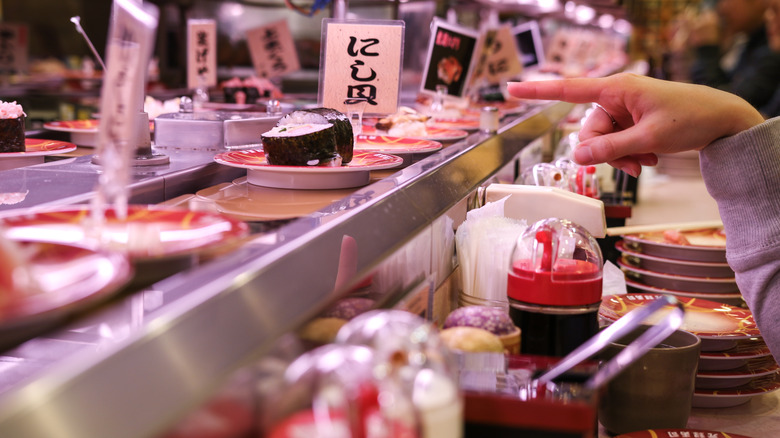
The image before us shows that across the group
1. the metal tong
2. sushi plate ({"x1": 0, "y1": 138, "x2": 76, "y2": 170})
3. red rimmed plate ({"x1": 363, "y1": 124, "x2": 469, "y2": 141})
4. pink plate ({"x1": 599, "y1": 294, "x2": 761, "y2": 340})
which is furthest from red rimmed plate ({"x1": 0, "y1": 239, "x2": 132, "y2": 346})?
red rimmed plate ({"x1": 363, "y1": 124, "x2": 469, "y2": 141})

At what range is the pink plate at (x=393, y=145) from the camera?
6.40 feet

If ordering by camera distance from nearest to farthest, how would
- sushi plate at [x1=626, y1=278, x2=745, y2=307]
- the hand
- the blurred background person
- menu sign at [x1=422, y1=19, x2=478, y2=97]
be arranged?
1. the hand
2. sushi plate at [x1=626, y1=278, x2=745, y2=307]
3. menu sign at [x1=422, y1=19, x2=478, y2=97]
4. the blurred background person

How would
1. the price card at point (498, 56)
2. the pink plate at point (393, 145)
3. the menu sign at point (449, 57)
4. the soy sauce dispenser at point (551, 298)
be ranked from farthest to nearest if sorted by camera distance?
the price card at point (498, 56) < the menu sign at point (449, 57) < the pink plate at point (393, 145) < the soy sauce dispenser at point (551, 298)

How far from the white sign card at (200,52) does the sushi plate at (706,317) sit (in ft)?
6.29

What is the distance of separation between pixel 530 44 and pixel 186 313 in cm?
541

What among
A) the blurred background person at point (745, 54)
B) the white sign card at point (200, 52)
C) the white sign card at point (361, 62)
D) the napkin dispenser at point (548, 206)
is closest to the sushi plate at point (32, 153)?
the white sign card at point (361, 62)

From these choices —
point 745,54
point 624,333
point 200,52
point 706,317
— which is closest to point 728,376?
point 706,317

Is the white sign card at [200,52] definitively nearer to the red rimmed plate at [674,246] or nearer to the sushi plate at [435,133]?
the sushi plate at [435,133]

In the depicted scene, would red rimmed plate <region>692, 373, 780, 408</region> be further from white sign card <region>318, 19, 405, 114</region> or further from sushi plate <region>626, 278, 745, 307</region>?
white sign card <region>318, 19, 405, 114</region>

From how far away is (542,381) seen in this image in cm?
90

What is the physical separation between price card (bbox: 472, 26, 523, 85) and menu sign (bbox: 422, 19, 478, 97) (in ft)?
3.95

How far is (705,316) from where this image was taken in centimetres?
179

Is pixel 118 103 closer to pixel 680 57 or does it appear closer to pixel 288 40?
pixel 288 40

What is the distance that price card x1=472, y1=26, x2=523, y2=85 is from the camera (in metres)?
4.36
